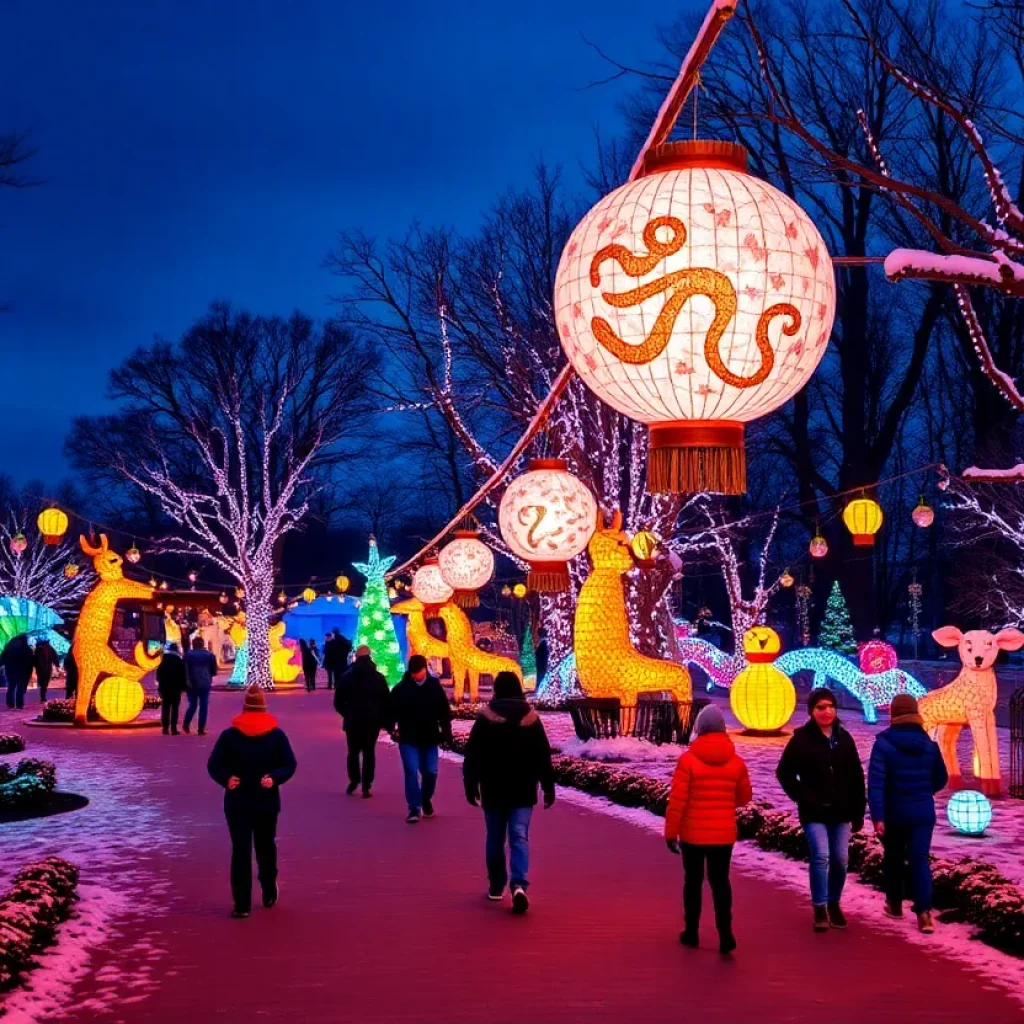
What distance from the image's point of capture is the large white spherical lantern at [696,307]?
262 inches

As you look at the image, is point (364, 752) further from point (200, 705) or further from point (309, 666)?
point (309, 666)

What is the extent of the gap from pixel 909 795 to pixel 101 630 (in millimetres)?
18615

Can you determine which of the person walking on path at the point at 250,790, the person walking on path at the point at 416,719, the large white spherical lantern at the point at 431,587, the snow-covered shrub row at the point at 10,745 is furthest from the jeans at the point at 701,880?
Result: the large white spherical lantern at the point at 431,587

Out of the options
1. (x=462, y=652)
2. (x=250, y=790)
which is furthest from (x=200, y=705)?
(x=250, y=790)

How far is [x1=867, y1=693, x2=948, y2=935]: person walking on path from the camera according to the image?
892 cm

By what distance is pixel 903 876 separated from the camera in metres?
9.38

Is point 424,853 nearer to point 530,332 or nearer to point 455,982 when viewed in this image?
point 455,982

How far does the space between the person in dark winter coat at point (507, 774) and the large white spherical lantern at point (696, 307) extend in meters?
3.20

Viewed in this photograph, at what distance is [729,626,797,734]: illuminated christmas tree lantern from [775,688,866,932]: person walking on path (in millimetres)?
14199

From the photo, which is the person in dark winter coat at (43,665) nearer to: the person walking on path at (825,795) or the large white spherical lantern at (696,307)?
the person walking on path at (825,795)

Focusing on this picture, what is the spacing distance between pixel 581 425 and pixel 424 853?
17.0 m

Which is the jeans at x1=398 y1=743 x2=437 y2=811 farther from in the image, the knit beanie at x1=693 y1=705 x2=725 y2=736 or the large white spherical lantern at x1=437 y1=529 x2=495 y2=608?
the large white spherical lantern at x1=437 y1=529 x2=495 y2=608

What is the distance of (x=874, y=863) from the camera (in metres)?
10.5

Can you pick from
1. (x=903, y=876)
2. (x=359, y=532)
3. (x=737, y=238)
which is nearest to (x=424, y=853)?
(x=903, y=876)
